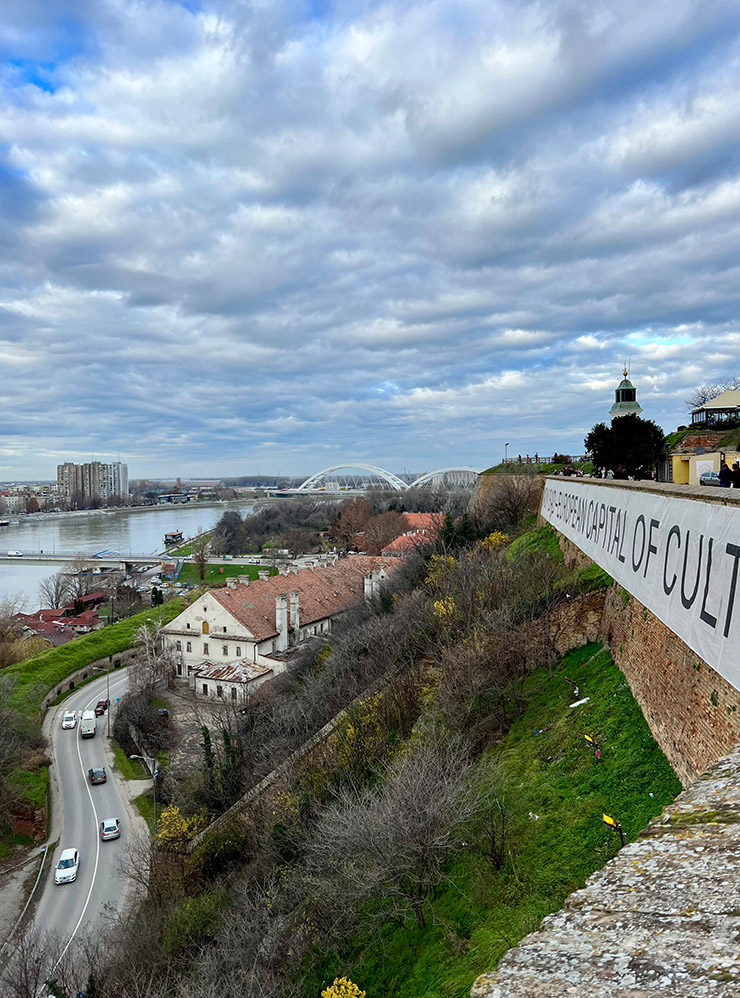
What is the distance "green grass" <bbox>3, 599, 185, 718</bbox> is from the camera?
95.7ft

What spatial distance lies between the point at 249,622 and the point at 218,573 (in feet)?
109

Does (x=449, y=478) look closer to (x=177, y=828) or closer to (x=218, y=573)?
(x=218, y=573)

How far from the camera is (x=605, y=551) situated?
39.1 ft

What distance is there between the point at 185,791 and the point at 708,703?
17.6 meters

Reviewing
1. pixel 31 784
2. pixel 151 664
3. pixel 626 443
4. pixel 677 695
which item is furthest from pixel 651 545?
pixel 151 664

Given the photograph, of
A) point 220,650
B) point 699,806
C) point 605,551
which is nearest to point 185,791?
point 220,650

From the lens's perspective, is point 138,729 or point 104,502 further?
point 104,502

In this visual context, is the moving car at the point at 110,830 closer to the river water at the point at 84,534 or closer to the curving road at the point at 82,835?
the curving road at the point at 82,835

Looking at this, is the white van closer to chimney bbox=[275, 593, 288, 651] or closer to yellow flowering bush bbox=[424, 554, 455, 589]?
chimney bbox=[275, 593, 288, 651]

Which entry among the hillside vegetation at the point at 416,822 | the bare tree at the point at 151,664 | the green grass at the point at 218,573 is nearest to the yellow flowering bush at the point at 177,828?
the hillside vegetation at the point at 416,822

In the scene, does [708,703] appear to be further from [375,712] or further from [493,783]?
[375,712]

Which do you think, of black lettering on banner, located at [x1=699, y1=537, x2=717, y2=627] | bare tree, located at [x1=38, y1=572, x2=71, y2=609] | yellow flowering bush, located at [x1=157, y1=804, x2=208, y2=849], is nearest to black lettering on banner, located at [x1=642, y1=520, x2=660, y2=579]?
black lettering on banner, located at [x1=699, y1=537, x2=717, y2=627]

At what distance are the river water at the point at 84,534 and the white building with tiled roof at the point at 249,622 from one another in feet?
99.5

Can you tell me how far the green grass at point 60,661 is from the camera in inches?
1148
